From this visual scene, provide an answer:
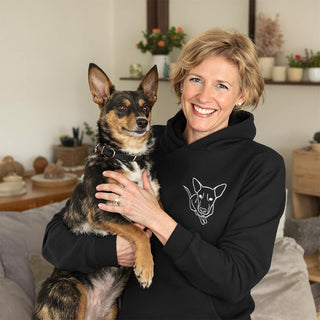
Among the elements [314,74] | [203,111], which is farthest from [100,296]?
[314,74]

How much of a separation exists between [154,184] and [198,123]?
280 millimetres

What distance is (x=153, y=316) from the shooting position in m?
1.54

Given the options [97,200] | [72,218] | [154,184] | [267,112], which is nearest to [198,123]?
[154,184]

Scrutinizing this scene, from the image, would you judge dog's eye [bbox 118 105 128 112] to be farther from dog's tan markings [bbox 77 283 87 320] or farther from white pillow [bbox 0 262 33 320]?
white pillow [bbox 0 262 33 320]

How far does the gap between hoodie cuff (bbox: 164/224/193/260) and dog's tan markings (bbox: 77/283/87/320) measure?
416mm

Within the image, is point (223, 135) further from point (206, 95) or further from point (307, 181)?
point (307, 181)

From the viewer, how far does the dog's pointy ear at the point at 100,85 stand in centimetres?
183

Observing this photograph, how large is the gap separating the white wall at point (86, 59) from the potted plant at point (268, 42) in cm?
8

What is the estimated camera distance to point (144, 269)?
1523mm

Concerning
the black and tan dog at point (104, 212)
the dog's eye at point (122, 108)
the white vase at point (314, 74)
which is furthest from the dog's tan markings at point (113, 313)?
the white vase at point (314, 74)

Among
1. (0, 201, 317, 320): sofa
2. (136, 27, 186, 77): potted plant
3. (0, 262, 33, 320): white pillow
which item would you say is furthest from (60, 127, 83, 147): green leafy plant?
(0, 262, 33, 320): white pillow

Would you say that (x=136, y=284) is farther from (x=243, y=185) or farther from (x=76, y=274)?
(x=243, y=185)

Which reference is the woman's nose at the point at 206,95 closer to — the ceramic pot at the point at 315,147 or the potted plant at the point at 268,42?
the ceramic pot at the point at 315,147

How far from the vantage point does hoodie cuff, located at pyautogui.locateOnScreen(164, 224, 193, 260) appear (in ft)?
4.63
